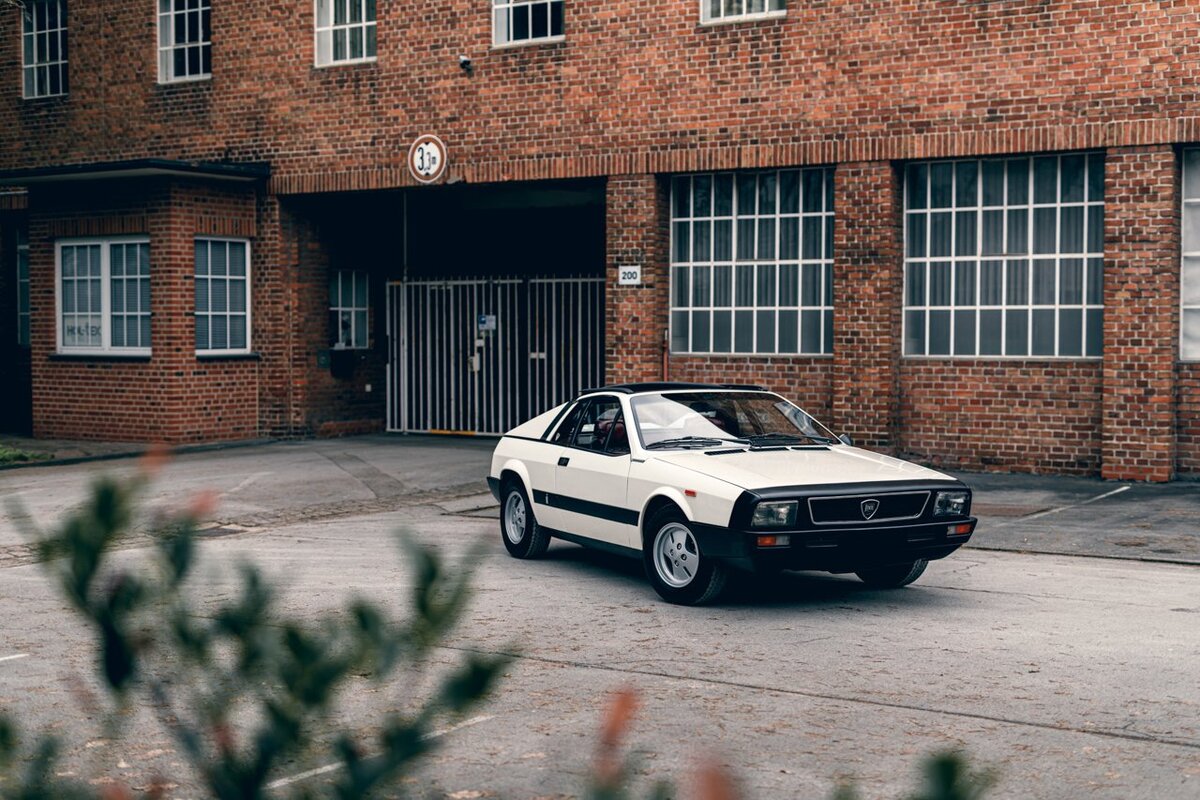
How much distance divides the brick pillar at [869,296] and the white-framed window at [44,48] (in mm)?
12748

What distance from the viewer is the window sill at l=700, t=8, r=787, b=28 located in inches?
711

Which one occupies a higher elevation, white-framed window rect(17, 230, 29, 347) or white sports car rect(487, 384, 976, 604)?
white-framed window rect(17, 230, 29, 347)

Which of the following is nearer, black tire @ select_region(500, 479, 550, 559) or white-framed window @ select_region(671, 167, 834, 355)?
black tire @ select_region(500, 479, 550, 559)

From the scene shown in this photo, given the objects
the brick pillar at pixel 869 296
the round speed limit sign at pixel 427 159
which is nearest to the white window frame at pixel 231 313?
the round speed limit sign at pixel 427 159

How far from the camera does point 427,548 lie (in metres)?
2.26

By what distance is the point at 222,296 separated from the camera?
71.5ft

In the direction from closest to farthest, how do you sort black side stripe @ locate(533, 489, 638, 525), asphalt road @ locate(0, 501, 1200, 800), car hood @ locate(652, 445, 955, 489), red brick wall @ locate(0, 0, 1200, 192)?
asphalt road @ locate(0, 501, 1200, 800) < car hood @ locate(652, 445, 955, 489) < black side stripe @ locate(533, 489, 638, 525) < red brick wall @ locate(0, 0, 1200, 192)

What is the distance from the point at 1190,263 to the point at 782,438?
24.9ft

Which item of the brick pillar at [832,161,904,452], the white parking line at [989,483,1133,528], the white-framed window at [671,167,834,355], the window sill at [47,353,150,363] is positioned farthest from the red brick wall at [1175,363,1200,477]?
the window sill at [47,353,150,363]

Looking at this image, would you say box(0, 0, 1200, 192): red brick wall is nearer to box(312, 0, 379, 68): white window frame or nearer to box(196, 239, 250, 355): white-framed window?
box(312, 0, 379, 68): white window frame

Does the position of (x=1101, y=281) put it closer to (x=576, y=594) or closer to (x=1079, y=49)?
(x=1079, y=49)

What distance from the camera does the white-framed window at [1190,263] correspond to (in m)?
16.1

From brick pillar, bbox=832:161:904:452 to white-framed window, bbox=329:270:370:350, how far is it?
813 cm

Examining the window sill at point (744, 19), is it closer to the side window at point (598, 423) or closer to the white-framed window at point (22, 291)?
the side window at point (598, 423)
